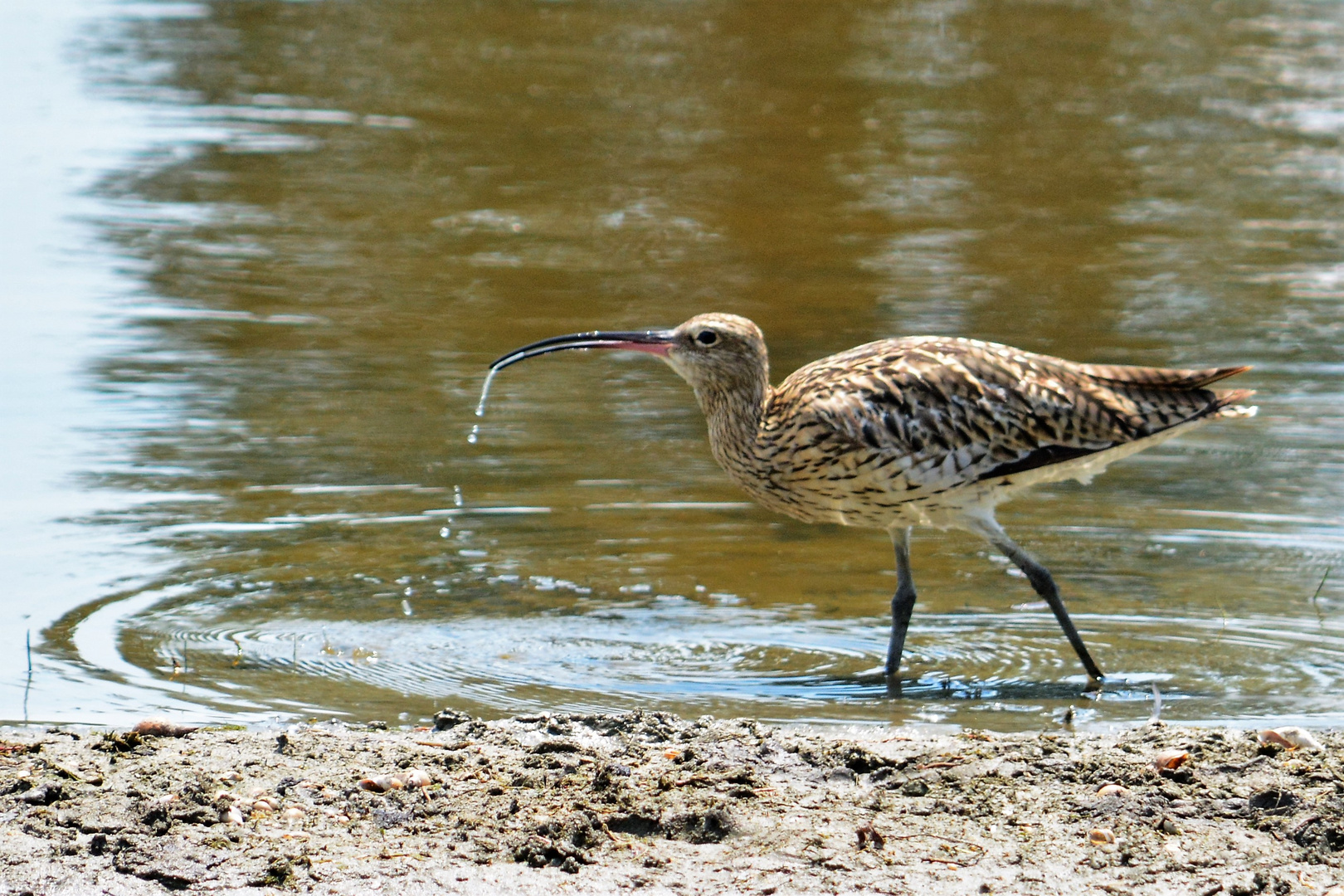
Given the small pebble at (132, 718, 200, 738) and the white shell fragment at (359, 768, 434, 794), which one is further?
the small pebble at (132, 718, 200, 738)

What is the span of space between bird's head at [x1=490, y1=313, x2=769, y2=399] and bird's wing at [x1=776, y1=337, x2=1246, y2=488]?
0.57 feet

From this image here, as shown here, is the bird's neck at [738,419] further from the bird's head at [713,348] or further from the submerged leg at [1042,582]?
the submerged leg at [1042,582]

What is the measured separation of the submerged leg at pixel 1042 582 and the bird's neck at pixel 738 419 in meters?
0.91

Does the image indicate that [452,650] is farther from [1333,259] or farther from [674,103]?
[674,103]

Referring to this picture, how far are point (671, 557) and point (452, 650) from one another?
4.74ft

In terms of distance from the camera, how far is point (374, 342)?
37.5ft

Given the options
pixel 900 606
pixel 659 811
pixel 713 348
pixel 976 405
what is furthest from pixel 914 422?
pixel 659 811

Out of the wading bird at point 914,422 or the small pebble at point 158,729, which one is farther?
the wading bird at point 914,422

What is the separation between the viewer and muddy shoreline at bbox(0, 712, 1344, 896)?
4738 mm

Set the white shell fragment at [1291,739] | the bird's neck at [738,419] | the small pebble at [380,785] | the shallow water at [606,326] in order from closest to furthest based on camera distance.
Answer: the small pebble at [380,785] → the white shell fragment at [1291,739] → the shallow water at [606,326] → the bird's neck at [738,419]

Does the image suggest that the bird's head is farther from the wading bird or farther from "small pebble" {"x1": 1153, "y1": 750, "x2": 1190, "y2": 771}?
"small pebble" {"x1": 1153, "y1": 750, "x2": 1190, "y2": 771}

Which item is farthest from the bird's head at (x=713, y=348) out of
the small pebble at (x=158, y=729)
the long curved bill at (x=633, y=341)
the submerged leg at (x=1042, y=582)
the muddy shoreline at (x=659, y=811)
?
the small pebble at (x=158, y=729)

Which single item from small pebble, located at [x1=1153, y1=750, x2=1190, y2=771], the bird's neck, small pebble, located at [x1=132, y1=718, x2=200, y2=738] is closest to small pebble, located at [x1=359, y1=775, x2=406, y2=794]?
small pebble, located at [x1=132, y1=718, x2=200, y2=738]

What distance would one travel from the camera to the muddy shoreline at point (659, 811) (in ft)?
15.5
